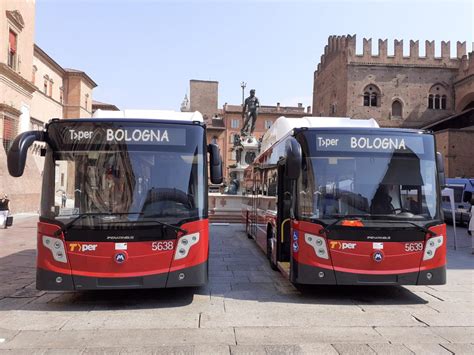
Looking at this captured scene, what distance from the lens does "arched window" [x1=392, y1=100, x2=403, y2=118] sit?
174 ft

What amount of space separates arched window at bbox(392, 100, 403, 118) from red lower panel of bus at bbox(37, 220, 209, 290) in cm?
5159

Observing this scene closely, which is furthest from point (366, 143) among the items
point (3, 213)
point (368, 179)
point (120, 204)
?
point (3, 213)

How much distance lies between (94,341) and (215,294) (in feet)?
8.42

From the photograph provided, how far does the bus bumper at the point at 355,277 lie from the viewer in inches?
249

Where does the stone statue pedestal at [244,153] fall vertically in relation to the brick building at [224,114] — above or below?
below

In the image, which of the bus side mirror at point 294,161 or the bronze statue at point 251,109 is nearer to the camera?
the bus side mirror at point 294,161

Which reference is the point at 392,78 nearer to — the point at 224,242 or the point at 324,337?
the point at 224,242

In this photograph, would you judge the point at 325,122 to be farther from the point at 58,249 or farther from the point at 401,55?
the point at 401,55

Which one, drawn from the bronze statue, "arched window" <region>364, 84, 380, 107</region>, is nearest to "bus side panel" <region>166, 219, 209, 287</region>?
the bronze statue

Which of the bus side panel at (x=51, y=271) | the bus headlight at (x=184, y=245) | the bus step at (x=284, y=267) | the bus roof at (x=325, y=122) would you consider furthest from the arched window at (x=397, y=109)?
the bus side panel at (x=51, y=271)

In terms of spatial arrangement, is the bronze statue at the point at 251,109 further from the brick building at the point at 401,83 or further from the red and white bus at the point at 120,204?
the brick building at the point at 401,83

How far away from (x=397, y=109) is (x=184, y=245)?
51.9m

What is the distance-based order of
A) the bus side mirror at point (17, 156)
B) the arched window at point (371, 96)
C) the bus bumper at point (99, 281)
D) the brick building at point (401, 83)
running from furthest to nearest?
the arched window at point (371, 96) < the brick building at point (401, 83) < the bus bumper at point (99, 281) < the bus side mirror at point (17, 156)

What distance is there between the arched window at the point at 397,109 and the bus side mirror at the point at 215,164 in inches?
1990
